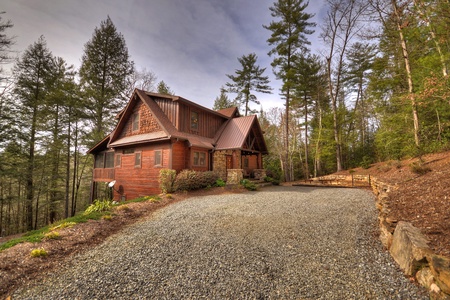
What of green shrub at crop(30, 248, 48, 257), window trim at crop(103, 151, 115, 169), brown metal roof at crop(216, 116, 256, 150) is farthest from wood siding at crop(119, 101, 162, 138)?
green shrub at crop(30, 248, 48, 257)

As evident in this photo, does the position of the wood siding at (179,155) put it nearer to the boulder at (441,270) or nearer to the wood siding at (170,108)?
the wood siding at (170,108)

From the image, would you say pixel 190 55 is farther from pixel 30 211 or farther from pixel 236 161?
pixel 30 211

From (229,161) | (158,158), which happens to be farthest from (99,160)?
(229,161)

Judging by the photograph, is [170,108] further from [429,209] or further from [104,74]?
[429,209]

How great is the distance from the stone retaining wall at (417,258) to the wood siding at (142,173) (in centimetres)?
1059

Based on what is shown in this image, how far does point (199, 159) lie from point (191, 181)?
2.61 m

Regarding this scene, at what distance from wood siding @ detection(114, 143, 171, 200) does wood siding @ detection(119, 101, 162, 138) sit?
138 cm

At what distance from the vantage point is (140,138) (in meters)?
12.9

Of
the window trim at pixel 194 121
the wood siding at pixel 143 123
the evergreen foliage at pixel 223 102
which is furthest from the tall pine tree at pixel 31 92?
the evergreen foliage at pixel 223 102

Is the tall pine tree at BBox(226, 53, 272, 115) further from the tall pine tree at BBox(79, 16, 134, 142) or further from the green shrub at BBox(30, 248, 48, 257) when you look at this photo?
the green shrub at BBox(30, 248, 48, 257)

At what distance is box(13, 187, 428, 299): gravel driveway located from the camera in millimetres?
2547

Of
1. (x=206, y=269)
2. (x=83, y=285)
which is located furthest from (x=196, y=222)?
(x=83, y=285)

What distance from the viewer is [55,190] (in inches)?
636

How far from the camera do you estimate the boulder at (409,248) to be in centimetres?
249
